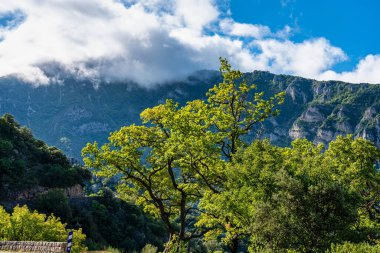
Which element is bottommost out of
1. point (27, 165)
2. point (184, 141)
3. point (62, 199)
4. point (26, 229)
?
point (26, 229)

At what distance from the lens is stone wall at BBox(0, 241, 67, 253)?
20516 millimetres

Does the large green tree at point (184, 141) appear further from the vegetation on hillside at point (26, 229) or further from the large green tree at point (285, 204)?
the vegetation on hillside at point (26, 229)

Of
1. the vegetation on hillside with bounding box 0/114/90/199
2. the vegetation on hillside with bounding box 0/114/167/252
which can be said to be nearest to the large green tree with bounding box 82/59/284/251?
the vegetation on hillside with bounding box 0/114/167/252

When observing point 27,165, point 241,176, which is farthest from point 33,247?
point 27,165

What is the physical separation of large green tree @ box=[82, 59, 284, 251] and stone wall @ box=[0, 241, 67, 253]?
21.3ft

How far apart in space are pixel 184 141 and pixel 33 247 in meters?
10.8

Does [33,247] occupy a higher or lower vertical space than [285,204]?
lower

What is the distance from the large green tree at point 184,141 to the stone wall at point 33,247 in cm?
651

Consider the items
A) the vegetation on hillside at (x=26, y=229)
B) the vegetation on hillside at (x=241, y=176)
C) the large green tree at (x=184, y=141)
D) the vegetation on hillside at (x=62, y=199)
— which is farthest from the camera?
the vegetation on hillside at (x=62, y=199)

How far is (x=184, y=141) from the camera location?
24797 millimetres

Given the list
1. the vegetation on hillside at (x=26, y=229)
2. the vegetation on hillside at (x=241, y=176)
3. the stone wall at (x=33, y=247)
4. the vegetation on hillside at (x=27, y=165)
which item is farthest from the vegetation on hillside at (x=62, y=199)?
the stone wall at (x=33, y=247)

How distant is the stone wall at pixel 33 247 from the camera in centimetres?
2052

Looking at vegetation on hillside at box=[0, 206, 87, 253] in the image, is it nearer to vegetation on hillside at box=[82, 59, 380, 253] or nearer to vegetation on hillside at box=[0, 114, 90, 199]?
vegetation on hillside at box=[82, 59, 380, 253]

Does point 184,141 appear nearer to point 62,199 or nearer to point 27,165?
point 62,199
